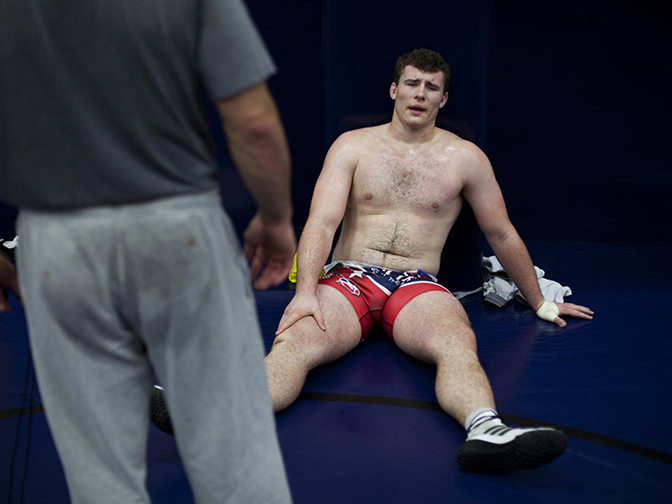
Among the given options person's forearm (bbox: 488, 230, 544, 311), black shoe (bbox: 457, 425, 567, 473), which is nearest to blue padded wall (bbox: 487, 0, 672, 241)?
person's forearm (bbox: 488, 230, 544, 311)

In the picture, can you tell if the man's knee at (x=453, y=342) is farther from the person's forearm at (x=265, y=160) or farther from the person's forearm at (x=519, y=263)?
the person's forearm at (x=265, y=160)

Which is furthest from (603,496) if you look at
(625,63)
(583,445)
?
(625,63)

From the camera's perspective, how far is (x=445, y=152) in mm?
3230

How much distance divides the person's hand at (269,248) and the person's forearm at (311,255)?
4.44 ft

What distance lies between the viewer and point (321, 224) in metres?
3.07

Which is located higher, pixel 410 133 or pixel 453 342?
pixel 410 133

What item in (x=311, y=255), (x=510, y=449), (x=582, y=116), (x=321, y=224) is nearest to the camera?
(x=510, y=449)

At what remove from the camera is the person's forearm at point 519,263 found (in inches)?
126

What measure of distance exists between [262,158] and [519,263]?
2290 mm

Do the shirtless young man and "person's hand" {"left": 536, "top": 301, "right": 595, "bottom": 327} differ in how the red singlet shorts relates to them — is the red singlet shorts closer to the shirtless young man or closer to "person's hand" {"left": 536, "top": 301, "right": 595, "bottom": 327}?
the shirtless young man

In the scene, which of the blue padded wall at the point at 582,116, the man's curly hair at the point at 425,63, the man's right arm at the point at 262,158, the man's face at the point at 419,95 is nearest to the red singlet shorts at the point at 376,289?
the man's face at the point at 419,95

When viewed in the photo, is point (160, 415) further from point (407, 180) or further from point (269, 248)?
point (407, 180)

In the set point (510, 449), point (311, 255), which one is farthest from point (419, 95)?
point (510, 449)

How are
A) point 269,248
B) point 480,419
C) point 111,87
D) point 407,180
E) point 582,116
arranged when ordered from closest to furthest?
point 111,87, point 269,248, point 480,419, point 407,180, point 582,116
